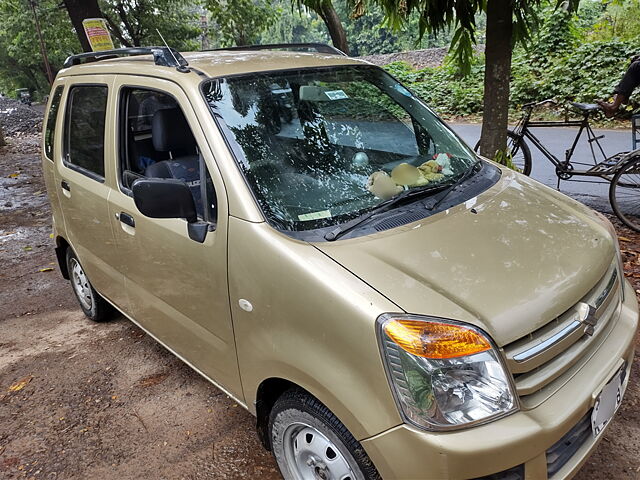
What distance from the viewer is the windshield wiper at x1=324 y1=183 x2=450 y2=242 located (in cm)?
201

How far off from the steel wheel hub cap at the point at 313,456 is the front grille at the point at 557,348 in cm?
71

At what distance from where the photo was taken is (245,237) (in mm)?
2062

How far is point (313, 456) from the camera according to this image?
2059mm

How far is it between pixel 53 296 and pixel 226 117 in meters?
3.39

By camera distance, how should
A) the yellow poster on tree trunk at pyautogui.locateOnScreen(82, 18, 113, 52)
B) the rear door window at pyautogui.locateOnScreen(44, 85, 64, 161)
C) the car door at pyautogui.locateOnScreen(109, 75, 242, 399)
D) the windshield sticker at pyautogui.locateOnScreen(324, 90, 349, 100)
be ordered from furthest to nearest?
the yellow poster on tree trunk at pyautogui.locateOnScreen(82, 18, 113, 52) < the rear door window at pyautogui.locateOnScreen(44, 85, 64, 161) < the windshield sticker at pyautogui.locateOnScreen(324, 90, 349, 100) < the car door at pyautogui.locateOnScreen(109, 75, 242, 399)

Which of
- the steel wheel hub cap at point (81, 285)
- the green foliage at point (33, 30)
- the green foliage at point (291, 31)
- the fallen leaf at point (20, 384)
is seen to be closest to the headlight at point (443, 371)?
the fallen leaf at point (20, 384)

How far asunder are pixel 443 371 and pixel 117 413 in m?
2.20

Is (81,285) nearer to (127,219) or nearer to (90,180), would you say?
(90,180)

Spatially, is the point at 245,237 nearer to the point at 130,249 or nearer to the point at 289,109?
the point at 289,109

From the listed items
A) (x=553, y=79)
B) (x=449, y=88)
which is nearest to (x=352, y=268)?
(x=553, y=79)

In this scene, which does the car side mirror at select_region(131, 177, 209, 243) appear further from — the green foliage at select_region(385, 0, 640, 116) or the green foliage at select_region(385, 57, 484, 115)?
the green foliage at select_region(385, 57, 484, 115)

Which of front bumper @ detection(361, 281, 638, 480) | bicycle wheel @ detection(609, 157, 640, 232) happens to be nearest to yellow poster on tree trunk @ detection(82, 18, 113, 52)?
bicycle wheel @ detection(609, 157, 640, 232)

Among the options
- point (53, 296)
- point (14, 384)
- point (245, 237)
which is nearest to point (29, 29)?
point (53, 296)

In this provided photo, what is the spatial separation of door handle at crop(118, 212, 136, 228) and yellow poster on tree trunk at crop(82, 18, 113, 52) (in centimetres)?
444
